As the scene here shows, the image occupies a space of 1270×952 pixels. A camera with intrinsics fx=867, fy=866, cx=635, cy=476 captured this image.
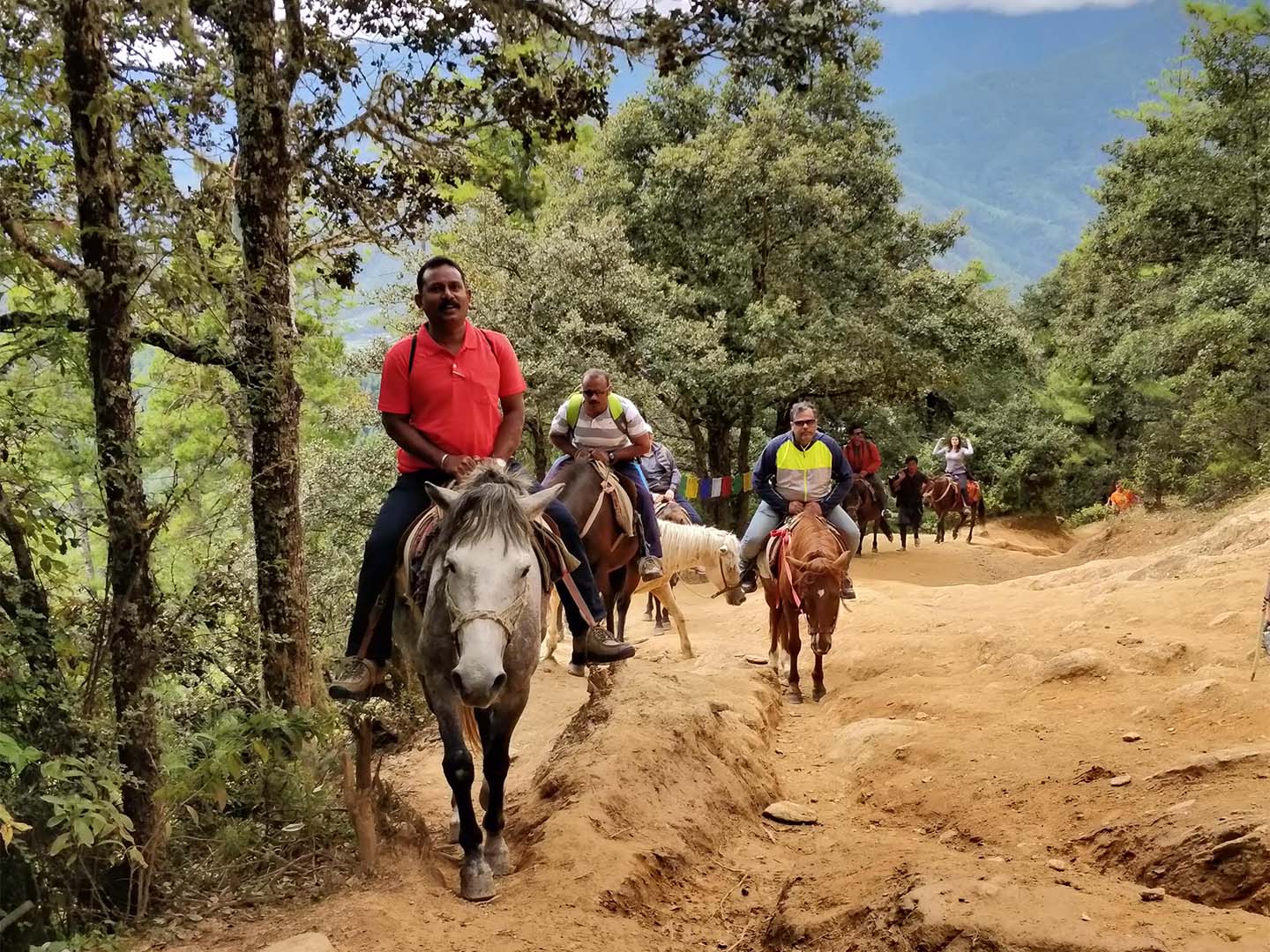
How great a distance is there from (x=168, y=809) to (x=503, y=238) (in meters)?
14.2

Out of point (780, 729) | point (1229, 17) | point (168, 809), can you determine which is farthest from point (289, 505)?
point (1229, 17)

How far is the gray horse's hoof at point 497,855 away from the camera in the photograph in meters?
4.33

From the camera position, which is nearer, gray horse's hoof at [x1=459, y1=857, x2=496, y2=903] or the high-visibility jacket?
gray horse's hoof at [x1=459, y1=857, x2=496, y2=903]

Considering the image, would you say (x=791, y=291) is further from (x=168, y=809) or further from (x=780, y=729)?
(x=168, y=809)

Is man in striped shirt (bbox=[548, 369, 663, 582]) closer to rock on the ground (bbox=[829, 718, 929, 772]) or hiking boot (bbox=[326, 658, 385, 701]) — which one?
rock on the ground (bbox=[829, 718, 929, 772])

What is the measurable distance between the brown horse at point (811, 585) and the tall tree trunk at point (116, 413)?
5.84 meters

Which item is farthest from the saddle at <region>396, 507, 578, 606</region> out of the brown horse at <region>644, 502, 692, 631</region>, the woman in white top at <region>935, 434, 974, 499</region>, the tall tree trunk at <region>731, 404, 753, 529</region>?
the woman in white top at <region>935, 434, 974, 499</region>

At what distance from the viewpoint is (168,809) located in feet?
12.4

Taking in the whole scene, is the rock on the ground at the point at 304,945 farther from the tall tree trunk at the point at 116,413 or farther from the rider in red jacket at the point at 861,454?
the rider in red jacket at the point at 861,454

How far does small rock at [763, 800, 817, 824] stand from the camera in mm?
5438

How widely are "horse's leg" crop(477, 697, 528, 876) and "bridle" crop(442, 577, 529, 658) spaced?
62 cm

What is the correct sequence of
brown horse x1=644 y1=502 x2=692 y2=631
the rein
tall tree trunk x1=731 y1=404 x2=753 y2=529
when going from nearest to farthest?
brown horse x1=644 y1=502 x2=692 y2=631 → tall tree trunk x1=731 y1=404 x2=753 y2=529 → the rein

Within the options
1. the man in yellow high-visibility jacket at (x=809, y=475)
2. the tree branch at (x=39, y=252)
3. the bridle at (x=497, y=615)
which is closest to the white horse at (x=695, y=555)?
the man in yellow high-visibility jacket at (x=809, y=475)

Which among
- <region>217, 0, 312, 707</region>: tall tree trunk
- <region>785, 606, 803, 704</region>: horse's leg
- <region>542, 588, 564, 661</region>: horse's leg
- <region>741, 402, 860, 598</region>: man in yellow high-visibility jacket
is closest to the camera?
<region>217, 0, 312, 707</region>: tall tree trunk
